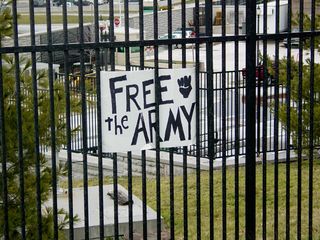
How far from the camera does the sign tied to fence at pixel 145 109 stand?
4.28 metres

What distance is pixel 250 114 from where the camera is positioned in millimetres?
4750

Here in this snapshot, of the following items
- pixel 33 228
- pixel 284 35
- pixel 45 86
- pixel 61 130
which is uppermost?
pixel 284 35

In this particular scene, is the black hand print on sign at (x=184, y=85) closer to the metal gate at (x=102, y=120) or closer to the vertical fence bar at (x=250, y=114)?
the metal gate at (x=102, y=120)

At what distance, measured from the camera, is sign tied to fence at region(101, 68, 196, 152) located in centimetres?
428

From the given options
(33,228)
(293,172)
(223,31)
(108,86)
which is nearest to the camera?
(108,86)

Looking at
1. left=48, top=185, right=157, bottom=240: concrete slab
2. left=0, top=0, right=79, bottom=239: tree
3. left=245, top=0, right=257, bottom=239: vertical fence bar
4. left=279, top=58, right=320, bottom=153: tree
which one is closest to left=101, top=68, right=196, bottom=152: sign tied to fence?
left=245, top=0, right=257, bottom=239: vertical fence bar

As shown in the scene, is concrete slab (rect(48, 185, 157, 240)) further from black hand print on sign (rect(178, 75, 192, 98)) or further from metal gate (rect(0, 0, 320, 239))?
black hand print on sign (rect(178, 75, 192, 98))

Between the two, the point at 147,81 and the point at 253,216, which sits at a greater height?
the point at 147,81

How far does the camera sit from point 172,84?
14.6ft

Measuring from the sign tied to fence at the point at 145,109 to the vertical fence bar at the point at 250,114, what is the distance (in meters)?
0.45

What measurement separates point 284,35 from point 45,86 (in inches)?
75.8

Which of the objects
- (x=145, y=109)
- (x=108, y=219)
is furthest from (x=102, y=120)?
(x=108, y=219)

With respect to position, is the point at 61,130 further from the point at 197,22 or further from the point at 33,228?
the point at 197,22

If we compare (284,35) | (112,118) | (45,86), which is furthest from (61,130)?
(284,35)
